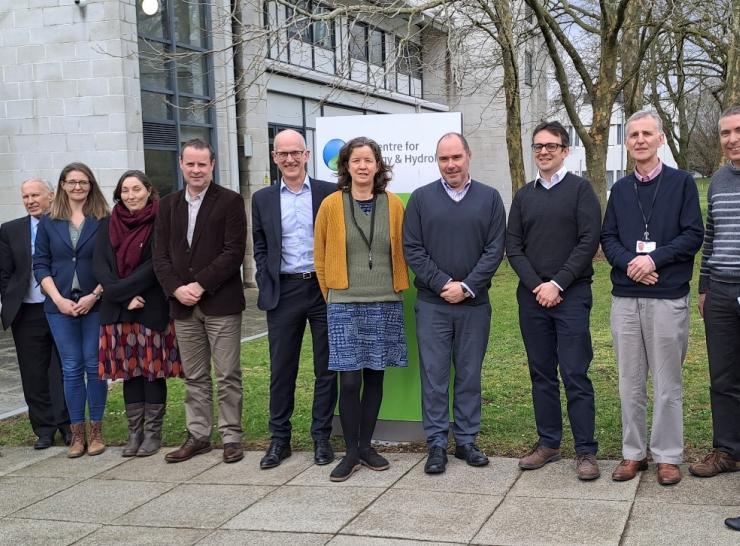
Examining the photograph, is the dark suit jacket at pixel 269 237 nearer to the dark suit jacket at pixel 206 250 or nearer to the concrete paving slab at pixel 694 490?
the dark suit jacket at pixel 206 250

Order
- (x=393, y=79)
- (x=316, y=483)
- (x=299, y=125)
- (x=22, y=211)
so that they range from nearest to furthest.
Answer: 1. (x=316, y=483)
2. (x=22, y=211)
3. (x=299, y=125)
4. (x=393, y=79)

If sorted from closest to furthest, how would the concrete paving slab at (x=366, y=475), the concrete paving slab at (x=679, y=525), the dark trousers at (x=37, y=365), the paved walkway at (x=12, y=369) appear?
1. the concrete paving slab at (x=679, y=525)
2. the concrete paving slab at (x=366, y=475)
3. the dark trousers at (x=37, y=365)
4. the paved walkway at (x=12, y=369)

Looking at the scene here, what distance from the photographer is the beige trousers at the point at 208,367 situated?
6055 mm

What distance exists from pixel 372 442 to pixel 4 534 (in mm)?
2548

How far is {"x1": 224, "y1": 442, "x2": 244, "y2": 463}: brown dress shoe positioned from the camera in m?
6.00

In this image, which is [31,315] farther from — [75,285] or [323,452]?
[323,452]

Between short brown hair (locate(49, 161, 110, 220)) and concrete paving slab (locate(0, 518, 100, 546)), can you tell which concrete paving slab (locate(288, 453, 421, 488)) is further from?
short brown hair (locate(49, 161, 110, 220))

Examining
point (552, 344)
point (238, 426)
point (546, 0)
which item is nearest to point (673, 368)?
point (552, 344)

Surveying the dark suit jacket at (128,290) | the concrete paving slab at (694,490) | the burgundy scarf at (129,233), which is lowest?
the concrete paving slab at (694,490)

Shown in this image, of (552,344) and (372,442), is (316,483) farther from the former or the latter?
(552,344)

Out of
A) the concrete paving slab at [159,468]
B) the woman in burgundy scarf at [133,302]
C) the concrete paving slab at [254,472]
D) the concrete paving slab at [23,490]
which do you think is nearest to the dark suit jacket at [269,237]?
the woman in burgundy scarf at [133,302]

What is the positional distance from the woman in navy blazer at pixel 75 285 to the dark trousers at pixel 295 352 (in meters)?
1.40

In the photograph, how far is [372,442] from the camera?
6387mm

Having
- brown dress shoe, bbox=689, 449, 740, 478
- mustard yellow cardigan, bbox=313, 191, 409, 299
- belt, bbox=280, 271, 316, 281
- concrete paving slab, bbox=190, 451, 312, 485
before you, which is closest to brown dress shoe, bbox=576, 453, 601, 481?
brown dress shoe, bbox=689, 449, 740, 478
